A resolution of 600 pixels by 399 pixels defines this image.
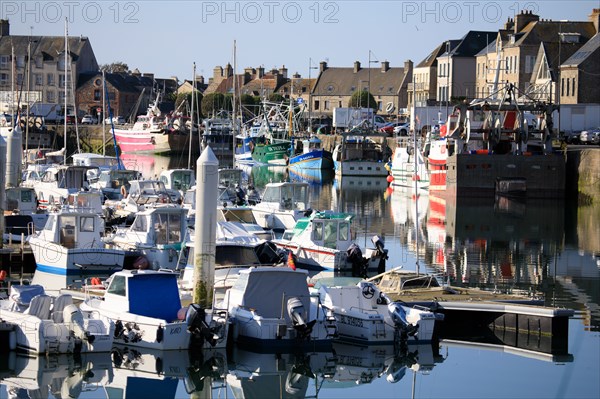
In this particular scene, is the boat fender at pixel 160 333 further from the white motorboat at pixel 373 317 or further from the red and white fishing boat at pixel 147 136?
the red and white fishing boat at pixel 147 136

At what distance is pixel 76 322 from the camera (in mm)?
23328

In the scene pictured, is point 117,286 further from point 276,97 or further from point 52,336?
point 276,97

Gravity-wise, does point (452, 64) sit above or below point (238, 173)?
above

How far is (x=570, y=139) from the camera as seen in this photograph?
76312mm

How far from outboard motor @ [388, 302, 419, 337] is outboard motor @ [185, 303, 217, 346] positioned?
415 centimetres

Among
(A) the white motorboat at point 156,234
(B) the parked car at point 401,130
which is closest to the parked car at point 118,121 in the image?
(B) the parked car at point 401,130

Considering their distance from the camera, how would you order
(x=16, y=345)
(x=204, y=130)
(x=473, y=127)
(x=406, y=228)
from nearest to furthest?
(x=16, y=345), (x=406, y=228), (x=473, y=127), (x=204, y=130)

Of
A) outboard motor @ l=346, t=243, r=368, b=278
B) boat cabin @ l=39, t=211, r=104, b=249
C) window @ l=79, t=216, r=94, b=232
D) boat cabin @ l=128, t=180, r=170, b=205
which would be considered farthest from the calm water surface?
boat cabin @ l=128, t=180, r=170, b=205

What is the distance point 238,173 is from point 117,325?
30.0 m

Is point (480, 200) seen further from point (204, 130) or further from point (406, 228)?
point (204, 130)

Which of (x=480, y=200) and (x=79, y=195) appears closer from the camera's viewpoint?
(x=79, y=195)

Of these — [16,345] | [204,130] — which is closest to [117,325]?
[16,345]

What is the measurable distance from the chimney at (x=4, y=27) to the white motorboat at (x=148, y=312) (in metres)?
108

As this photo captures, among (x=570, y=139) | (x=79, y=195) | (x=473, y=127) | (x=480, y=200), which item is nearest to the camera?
(x=79, y=195)
